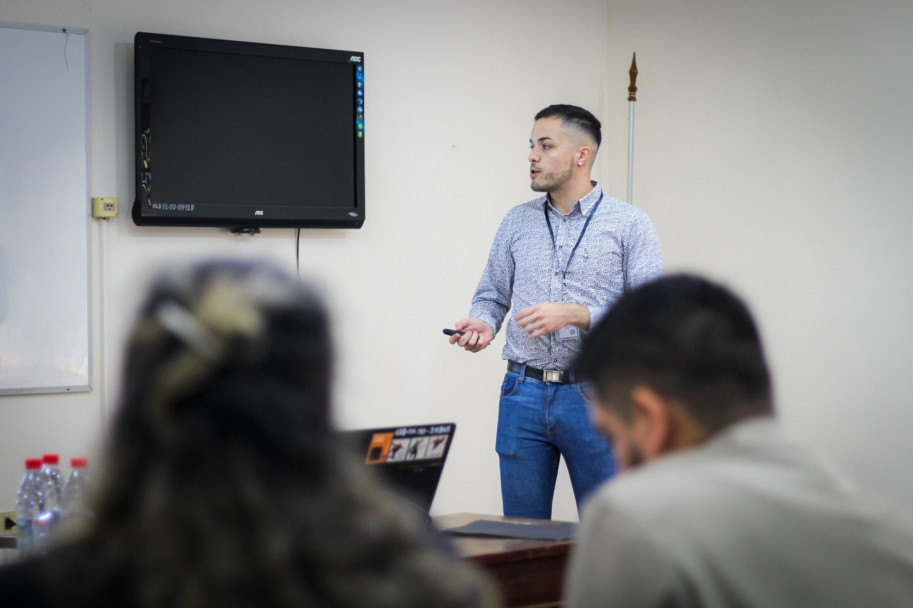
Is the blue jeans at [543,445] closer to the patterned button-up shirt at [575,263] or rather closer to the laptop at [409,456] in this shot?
the patterned button-up shirt at [575,263]

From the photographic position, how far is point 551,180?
126 inches

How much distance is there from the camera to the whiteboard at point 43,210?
11.3 feet

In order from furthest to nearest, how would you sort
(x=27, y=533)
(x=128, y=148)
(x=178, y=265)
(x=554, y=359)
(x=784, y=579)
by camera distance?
(x=128, y=148)
(x=554, y=359)
(x=27, y=533)
(x=784, y=579)
(x=178, y=265)

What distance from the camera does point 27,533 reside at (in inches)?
80.0

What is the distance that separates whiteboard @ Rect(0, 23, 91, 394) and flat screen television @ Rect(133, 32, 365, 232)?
23cm

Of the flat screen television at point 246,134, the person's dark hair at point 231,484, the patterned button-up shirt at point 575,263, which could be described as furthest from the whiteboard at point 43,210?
the person's dark hair at point 231,484

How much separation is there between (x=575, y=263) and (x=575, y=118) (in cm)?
53

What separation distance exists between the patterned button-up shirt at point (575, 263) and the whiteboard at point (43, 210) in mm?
1532

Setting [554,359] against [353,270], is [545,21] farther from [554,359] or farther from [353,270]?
[554,359]

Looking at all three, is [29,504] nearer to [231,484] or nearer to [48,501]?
[48,501]

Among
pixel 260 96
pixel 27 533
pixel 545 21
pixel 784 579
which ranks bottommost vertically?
pixel 27 533

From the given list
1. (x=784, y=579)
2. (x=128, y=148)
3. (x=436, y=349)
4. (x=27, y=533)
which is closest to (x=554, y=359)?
(x=436, y=349)

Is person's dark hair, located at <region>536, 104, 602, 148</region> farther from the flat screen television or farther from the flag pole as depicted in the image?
the flag pole

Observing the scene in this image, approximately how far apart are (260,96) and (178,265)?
309 cm
